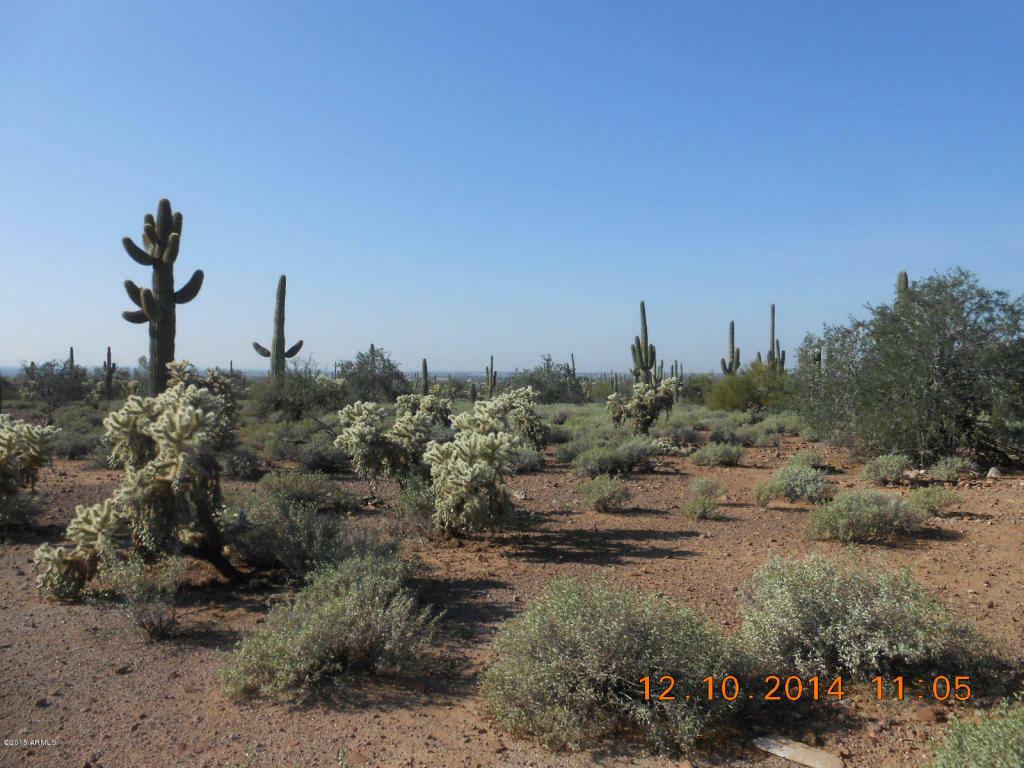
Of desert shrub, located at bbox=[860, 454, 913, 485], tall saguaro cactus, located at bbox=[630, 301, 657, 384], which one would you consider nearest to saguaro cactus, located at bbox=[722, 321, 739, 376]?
tall saguaro cactus, located at bbox=[630, 301, 657, 384]

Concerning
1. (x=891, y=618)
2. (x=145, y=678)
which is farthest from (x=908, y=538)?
(x=145, y=678)

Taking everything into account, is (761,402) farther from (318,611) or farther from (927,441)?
(318,611)

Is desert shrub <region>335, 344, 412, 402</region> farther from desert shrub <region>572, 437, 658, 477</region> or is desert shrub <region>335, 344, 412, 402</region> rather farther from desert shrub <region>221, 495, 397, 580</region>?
desert shrub <region>221, 495, 397, 580</region>

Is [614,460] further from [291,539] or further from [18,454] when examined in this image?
[18,454]

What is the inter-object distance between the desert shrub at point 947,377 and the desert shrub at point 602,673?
12438 millimetres

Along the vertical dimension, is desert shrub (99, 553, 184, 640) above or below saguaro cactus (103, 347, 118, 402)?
below

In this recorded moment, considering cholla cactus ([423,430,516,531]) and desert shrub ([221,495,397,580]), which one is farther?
cholla cactus ([423,430,516,531])

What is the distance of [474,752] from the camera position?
4.11 meters

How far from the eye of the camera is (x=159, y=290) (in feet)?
48.4

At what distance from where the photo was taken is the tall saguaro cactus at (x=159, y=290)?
47.1 ft

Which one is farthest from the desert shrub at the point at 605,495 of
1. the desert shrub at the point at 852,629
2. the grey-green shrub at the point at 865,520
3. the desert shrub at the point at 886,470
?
the desert shrub at the point at 852,629

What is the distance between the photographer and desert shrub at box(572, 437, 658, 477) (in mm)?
15008

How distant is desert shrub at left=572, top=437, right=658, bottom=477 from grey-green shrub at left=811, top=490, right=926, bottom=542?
19.3 ft

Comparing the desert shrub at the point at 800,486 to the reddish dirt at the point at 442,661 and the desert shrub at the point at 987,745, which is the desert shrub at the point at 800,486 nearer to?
the reddish dirt at the point at 442,661
